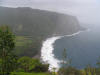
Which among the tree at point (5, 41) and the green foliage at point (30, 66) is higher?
the tree at point (5, 41)

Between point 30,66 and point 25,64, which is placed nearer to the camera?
point 30,66

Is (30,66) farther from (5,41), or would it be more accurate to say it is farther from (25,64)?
(5,41)

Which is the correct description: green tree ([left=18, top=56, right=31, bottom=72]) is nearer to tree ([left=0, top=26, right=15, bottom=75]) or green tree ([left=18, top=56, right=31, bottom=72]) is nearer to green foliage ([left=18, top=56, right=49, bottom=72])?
green foliage ([left=18, top=56, right=49, bottom=72])

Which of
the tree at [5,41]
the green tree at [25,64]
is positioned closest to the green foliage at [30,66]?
the green tree at [25,64]

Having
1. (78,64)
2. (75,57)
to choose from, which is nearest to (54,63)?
(78,64)

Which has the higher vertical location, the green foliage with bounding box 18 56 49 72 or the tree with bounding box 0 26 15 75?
the tree with bounding box 0 26 15 75

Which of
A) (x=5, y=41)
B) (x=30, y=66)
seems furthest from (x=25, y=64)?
(x=5, y=41)

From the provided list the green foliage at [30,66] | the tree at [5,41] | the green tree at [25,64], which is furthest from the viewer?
the green tree at [25,64]

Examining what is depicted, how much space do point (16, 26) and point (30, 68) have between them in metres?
162

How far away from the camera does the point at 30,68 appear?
45.0m

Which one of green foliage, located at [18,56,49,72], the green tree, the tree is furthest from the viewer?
the green tree

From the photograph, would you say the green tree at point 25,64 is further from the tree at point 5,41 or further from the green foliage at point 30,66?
the tree at point 5,41

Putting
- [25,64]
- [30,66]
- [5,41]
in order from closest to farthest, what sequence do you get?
[5,41], [30,66], [25,64]

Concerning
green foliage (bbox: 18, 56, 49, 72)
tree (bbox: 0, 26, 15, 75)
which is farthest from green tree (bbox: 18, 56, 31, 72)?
tree (bbox: 0, 26, 15, 75)
